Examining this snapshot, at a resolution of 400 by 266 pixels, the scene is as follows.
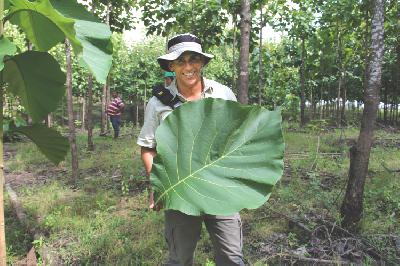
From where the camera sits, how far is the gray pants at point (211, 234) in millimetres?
2479

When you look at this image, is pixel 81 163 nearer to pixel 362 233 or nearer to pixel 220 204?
pixel 362 233

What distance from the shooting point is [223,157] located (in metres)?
1.01

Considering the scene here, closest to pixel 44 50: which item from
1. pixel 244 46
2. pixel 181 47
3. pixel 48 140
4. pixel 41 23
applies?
pixel 41 23

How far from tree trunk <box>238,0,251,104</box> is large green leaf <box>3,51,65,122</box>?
9.61 ft

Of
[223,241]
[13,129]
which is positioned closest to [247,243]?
[223,241]


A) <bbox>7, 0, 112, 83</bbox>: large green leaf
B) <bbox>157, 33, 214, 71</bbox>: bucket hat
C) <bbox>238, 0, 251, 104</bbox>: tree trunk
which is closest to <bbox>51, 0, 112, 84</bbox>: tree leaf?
<bbox>7, 0, 112, 83</bbox>: large green leaf

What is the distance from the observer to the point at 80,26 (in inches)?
44.8

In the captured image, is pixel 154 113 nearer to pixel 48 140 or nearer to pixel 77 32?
pixel 48 140

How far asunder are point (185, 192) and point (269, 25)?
39.8ft

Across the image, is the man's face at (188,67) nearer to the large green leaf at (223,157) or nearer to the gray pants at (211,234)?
the gray pants at (211,234)

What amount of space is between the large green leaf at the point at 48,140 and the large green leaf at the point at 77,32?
0.98 feet

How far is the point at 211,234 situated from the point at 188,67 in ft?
3.26

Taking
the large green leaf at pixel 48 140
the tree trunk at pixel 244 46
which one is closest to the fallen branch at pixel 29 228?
the tree trunk at pixel 244 46

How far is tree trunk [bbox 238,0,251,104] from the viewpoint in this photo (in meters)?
4.04
